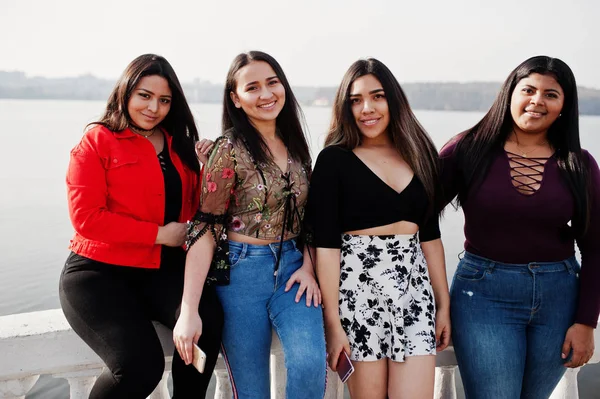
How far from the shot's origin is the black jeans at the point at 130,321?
1648 millimetres

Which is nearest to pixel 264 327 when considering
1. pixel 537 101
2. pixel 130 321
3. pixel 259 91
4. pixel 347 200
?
pixel 130 321

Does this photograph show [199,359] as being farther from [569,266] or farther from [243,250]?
[569,266]

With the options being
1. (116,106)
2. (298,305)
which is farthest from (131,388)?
(116,106)

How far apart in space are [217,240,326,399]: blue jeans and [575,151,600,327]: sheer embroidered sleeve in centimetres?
116

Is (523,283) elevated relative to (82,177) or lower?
lower

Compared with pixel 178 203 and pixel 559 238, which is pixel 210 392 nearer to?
pixel 178 203

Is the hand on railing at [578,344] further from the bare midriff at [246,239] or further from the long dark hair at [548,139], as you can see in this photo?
the bare midriff at [246,239]

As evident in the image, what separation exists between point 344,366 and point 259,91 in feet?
3.95

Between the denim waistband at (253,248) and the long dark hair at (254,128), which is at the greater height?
the long dark hair at (254,128)

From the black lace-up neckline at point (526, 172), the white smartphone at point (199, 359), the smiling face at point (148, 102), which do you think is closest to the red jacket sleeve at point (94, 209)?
the smiling face at point (148, 102)

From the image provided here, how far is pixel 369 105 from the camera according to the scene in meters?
2.05

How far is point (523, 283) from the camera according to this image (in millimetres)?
1994

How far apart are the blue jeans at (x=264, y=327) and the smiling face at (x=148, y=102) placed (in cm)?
70

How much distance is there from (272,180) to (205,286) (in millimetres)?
518
